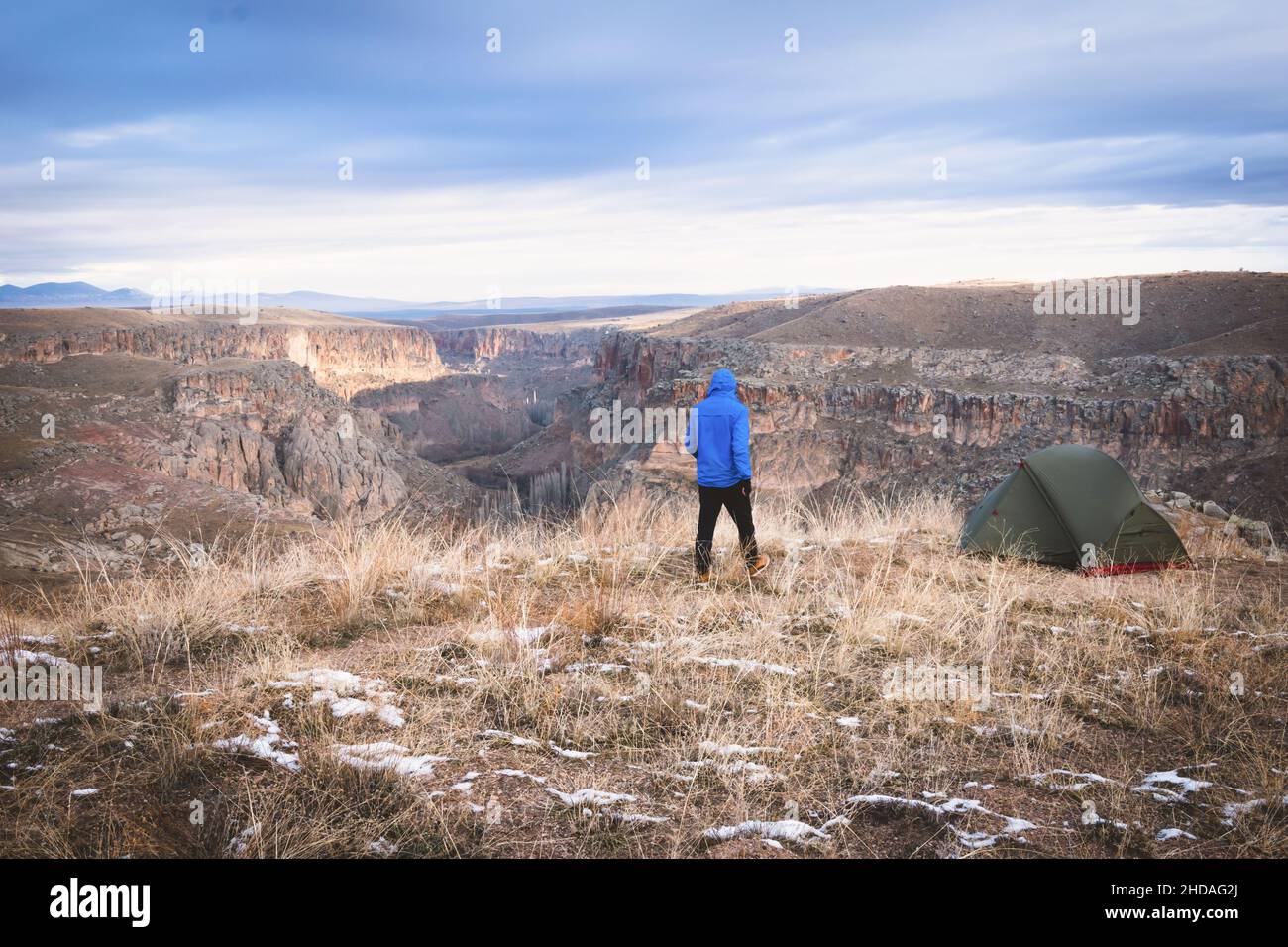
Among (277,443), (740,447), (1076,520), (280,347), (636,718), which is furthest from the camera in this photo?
(280,347)

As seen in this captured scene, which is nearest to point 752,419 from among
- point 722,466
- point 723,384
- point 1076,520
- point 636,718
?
point 1076,520

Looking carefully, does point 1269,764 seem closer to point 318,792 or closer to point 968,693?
point 968,693

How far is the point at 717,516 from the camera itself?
694cm

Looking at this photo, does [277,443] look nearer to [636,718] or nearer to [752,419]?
[752,419]

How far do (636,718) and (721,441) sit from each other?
347 centimetres

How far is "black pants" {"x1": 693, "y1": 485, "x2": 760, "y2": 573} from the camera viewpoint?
6777mm

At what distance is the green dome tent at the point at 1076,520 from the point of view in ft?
28.2

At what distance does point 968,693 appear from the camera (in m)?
4.24

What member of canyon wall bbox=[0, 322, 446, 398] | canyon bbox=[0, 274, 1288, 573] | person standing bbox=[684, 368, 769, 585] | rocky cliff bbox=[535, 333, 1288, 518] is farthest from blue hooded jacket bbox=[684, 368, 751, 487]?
canyon wall bbox=[0, 322, 446, 398]

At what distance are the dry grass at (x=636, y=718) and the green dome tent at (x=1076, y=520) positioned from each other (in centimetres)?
202

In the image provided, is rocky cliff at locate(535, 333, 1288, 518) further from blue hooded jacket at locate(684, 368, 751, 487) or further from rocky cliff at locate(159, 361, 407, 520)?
blue hooded jacket at locate(684, 368, 751, 487)

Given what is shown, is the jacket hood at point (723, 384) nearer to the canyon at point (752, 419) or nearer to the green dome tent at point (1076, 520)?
the green dome tent at point (1076, 520)

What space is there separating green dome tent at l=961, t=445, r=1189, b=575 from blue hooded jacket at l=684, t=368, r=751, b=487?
3422mm
